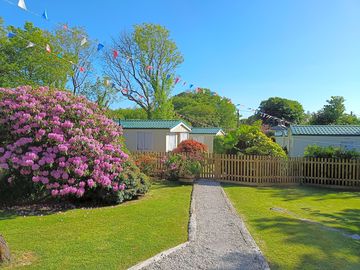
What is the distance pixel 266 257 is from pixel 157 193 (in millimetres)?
6374

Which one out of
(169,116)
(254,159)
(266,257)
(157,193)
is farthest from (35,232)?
(169,116)

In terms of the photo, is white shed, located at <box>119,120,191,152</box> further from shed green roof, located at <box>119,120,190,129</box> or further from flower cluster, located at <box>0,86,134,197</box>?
flower cluster, located at <box>0,86,134,197</box>

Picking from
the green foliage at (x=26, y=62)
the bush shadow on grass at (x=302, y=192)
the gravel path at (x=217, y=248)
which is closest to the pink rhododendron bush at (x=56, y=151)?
the gravel path at (x=217, y=248)

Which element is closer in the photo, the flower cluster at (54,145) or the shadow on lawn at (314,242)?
the shadow on lawn at (314,242)

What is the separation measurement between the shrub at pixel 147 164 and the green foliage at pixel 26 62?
11891 millimetres

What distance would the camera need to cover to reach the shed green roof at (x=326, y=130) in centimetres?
1905

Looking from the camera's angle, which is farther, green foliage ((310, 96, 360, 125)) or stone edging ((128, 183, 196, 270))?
green foliage ((310, 96, 360, 125))

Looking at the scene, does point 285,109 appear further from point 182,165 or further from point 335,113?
point 182,165

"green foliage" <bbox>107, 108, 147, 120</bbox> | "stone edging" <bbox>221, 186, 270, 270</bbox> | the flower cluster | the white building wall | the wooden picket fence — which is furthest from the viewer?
"green foliage" <bbox>107, 108, 147, 120</bbox>

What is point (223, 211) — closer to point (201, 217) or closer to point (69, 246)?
point (201, 217)

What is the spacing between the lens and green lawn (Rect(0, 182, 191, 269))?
4.80 metres

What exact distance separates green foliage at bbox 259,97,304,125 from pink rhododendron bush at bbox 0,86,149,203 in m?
55.1

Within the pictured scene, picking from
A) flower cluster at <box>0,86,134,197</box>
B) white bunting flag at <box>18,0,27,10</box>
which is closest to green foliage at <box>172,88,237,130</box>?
flower cluster at <box>0,86,134,197</box>

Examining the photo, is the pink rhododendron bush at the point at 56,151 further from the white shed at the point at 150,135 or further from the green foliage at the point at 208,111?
the green foliage at the point at 208,111
